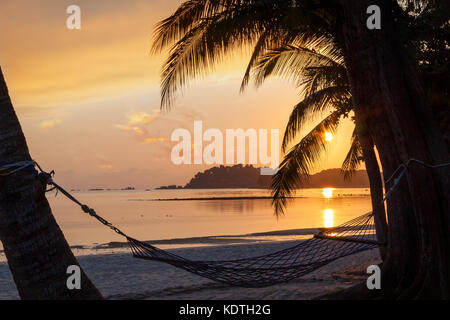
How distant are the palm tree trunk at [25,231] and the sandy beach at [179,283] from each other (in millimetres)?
3507

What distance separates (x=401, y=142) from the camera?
4531 millimetres

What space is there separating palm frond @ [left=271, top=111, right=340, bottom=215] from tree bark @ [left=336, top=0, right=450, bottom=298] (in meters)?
4.22

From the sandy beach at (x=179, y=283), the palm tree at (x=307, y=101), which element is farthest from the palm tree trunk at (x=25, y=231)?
the palm tree at (x=307, y=101)

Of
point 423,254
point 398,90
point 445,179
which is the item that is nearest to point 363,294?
point 423,254

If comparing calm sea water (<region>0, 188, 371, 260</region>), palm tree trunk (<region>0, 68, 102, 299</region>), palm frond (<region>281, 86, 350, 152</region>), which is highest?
palm frond (<region>281, 86, 350, 152</region>)

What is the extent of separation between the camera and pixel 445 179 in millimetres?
4430

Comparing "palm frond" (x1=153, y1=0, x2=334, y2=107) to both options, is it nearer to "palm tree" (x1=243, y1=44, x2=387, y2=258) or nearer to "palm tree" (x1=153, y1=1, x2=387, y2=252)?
"palm tree" (x1=153, y1=1, x2=387, y2=252)

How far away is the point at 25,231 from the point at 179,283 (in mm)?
5180

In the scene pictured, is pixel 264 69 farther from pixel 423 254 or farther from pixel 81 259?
pixel 81 259

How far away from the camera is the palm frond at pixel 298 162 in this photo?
9.11 meters

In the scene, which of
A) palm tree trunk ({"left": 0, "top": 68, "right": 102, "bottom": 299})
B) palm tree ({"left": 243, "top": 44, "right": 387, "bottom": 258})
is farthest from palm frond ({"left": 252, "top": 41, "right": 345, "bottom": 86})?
palm tree trunk ({"left": 0, "top": 68, "right": 102, "bottom": 299})

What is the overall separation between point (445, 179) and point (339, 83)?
452 centimetres

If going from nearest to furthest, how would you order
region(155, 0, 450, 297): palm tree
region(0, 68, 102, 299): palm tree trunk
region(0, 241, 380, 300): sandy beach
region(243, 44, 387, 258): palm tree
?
1. region(0, 68, 102, 299): palm tree trunk
2. region(155, 0, 450, 297): palm tree
3. region(0, 241, 380, 300): sandy beach
4. region(243, 44, 387, 258): palm tree

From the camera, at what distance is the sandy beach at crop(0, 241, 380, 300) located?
6547 millimetres
